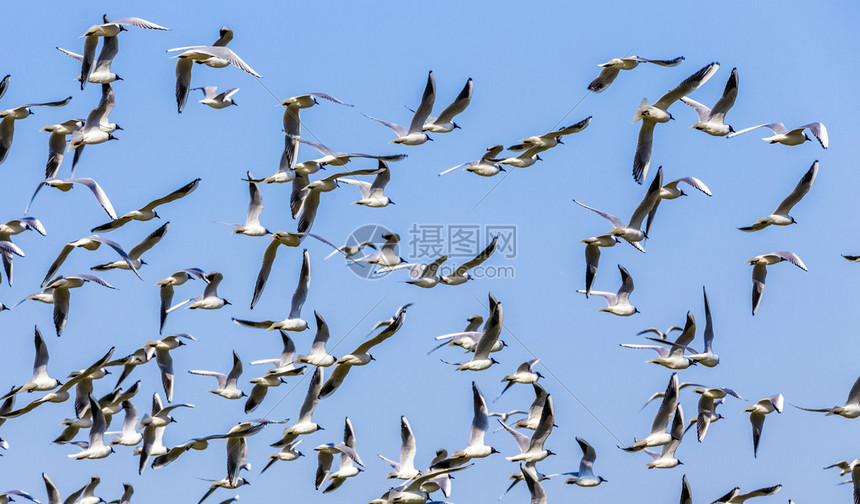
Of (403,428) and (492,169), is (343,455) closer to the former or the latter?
(403,428)

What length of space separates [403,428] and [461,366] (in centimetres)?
245

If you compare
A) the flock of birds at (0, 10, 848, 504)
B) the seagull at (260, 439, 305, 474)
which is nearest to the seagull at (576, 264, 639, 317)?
the flock of birds at (0, 10, 848, 504)

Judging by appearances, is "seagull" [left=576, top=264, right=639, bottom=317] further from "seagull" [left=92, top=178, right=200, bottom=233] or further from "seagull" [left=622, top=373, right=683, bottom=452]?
"seagull" [left=92, top=178, right=200, bottom=233]

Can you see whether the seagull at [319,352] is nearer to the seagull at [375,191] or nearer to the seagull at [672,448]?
the seagull at [375,191]

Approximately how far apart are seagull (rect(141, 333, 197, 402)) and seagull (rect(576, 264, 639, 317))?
876 centimetres

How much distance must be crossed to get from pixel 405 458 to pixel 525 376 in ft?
9.56

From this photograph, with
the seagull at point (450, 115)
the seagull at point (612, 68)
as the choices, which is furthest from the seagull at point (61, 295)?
the seagull at point (612, 68)

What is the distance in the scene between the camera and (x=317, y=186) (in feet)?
81.7

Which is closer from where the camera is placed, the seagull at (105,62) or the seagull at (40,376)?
the seagull at (105,62)

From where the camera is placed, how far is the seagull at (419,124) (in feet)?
77.2

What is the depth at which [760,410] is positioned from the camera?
87.6ft

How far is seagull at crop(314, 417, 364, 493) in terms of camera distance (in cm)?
2636

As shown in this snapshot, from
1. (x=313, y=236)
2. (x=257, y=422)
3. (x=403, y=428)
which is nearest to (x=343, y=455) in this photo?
(x=403, y=428)

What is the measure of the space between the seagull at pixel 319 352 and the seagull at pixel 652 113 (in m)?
6.97
